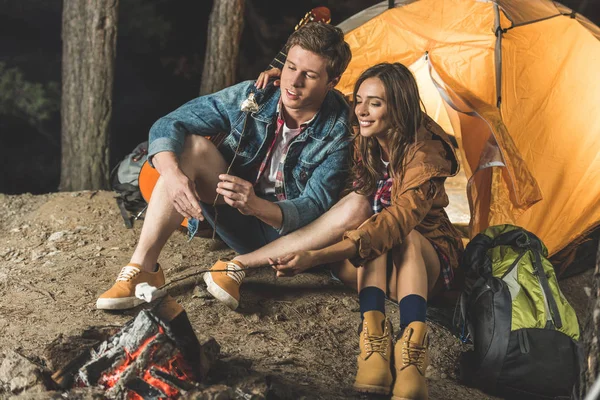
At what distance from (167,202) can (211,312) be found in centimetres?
52

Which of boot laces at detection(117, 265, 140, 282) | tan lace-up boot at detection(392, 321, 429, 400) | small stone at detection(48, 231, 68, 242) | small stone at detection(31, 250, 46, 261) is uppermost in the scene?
tan lace-up boot at detection(392, 321, 429, 400)

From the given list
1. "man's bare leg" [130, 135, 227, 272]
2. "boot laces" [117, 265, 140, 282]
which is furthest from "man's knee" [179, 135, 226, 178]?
"boot laces" [117, 265, 140, 282]

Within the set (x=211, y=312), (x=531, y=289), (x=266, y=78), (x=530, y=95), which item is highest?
(x=530, y=95)

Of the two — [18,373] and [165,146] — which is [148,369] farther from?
[165,146]

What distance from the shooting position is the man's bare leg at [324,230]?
116 inches

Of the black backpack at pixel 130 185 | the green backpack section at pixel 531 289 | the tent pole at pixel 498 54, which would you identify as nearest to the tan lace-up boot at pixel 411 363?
the green backpack section at pixel 531 289

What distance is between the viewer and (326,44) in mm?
2938

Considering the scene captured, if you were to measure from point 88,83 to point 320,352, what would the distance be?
274cm

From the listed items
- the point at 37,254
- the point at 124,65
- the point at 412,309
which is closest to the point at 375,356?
the point at 412,309

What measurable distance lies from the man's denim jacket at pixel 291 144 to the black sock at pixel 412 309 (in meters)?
0.61

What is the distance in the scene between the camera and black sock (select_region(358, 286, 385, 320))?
263cm

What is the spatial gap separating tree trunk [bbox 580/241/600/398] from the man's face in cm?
139

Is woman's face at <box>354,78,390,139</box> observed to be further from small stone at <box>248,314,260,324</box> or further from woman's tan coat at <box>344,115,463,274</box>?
small stone at <box>248,314,260,324</box>

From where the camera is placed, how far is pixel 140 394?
209cm
